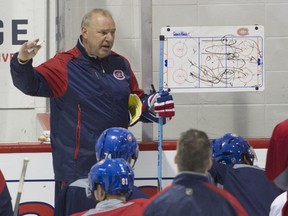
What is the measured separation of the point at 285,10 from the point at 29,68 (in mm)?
1798

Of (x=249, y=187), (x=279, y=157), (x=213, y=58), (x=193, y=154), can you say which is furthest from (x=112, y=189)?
(x=213, y=58)

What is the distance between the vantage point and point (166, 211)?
3.35 meters

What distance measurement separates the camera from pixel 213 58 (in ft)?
20.8

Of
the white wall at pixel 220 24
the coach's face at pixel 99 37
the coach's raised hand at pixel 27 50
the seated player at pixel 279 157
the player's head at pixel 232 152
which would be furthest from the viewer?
the white wall at pixel 220 24

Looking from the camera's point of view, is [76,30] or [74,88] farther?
[76,30]

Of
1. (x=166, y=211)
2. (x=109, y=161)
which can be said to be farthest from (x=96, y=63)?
(x=166, y=211)

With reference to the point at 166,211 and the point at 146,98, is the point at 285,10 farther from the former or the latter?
the point at 166,211

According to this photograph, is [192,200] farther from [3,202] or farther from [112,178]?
[3,202]

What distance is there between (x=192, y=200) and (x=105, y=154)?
1.41m

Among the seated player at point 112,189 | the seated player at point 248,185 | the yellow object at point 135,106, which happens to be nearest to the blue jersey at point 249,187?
the seated player at point 248,185

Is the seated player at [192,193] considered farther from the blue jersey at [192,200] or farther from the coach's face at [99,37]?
the coach's face at [99,37]

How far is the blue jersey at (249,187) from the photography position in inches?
182

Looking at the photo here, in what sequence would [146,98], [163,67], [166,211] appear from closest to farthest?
[166,211], [146,98], [163,67]

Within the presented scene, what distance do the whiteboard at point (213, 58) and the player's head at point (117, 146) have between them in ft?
5.00
